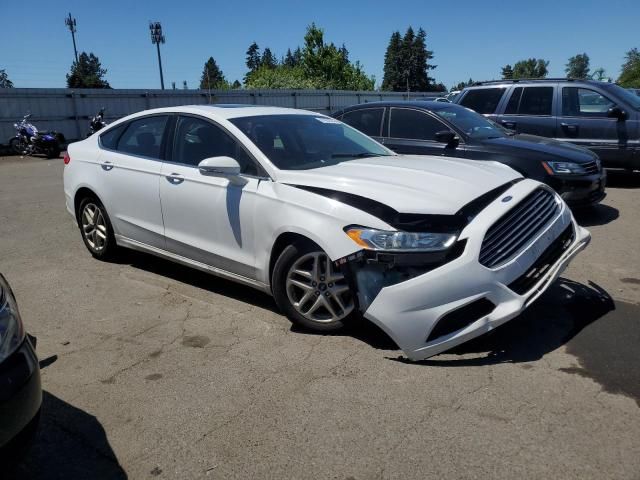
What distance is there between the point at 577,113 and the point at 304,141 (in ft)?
21.7

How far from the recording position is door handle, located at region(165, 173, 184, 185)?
465 centimetres

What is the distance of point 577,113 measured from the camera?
30.8 feet

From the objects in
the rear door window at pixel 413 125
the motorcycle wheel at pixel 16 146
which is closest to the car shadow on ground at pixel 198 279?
the rear door window at pixel 413 125

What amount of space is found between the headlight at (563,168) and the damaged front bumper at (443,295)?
3.71m

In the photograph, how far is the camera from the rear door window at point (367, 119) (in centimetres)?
792

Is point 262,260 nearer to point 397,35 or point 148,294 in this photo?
point 148,294

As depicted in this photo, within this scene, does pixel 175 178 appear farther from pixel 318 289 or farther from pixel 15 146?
pixel 15 146

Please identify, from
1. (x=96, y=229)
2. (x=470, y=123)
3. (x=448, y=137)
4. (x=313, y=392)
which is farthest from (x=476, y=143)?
(x=313, y=392)

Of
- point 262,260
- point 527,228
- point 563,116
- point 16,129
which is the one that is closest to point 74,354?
point 262,260

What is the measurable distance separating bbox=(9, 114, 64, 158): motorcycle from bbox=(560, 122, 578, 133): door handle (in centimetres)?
1525

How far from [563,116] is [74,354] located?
28.2ft

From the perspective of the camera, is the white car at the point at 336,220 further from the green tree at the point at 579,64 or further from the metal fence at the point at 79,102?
the green tree at the point at 579,64

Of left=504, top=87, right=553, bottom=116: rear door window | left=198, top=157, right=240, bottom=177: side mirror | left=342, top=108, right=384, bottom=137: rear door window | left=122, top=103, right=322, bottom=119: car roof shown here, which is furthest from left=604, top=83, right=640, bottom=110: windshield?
left=198, top=157, right=240, bottom=177: side mirror

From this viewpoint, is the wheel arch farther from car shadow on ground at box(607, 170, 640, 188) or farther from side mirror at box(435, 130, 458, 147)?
car shadow on ground at box(607, 170, 640, 188)
